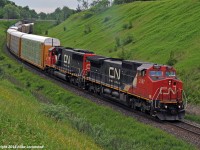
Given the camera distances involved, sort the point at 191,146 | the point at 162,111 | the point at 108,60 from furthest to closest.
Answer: the point at 108,60
the point at 162,111
the point at 191,146

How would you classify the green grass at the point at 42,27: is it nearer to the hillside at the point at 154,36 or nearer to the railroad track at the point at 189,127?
the hillside at the point at 154,36

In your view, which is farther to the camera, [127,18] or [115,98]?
[127,18]

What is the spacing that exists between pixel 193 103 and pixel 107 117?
7.44 m

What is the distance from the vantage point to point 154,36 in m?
53.5

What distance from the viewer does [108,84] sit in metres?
29.6

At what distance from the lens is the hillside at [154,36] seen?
122 ft

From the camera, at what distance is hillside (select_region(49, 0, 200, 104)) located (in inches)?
1469

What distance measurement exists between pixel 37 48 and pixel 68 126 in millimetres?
32317

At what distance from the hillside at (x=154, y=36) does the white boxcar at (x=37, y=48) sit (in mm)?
8825

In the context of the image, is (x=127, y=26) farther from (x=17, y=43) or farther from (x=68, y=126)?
(x=68, y=126)

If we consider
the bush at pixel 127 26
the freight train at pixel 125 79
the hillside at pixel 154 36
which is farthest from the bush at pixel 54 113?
the bush at pixel 127 26

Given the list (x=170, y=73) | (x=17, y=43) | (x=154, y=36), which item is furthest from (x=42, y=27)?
(x=170, y=73)

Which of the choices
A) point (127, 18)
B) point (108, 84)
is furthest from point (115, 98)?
point (127, 18)

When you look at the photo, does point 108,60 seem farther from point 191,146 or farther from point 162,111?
point 191,146
